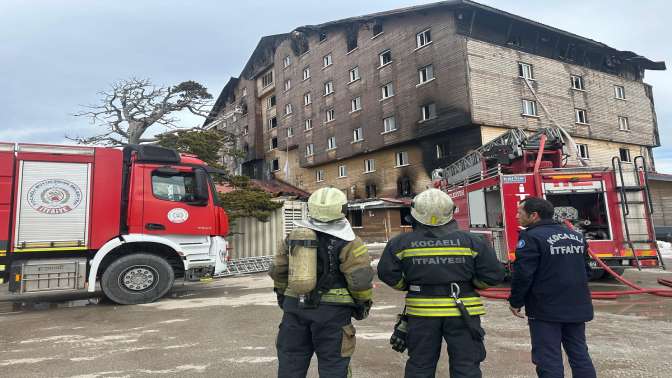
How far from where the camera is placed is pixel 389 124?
25906 mm

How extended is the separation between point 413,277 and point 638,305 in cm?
594

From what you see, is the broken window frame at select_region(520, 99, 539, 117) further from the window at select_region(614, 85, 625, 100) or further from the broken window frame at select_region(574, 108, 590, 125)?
the window at select_region(614, 85, 625, 100)

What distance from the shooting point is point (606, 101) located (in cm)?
2636

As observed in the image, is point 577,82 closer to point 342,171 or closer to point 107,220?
point 342,171

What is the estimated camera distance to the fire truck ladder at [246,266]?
10.9m

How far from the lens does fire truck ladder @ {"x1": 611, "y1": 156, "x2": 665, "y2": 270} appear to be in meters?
→ 7.52

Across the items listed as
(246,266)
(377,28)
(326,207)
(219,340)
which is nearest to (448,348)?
(326,207)

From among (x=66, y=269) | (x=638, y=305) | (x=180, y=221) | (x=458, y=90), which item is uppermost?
(x=458, y=90)

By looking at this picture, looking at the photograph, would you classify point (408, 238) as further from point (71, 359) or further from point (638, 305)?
point (638, 305)

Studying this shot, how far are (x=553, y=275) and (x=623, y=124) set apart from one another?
99.0ft

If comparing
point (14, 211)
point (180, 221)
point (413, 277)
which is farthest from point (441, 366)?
point (14, 211)

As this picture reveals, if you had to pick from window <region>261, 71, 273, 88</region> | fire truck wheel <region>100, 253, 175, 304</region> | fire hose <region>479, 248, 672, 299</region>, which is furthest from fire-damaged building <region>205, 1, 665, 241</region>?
fire truck wheel <region>100, 253, 175, 304</region>

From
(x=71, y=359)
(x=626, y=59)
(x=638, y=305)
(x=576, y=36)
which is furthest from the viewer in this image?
(x=626, y=59)

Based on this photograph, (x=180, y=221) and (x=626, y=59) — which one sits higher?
(x=626, y=59)
